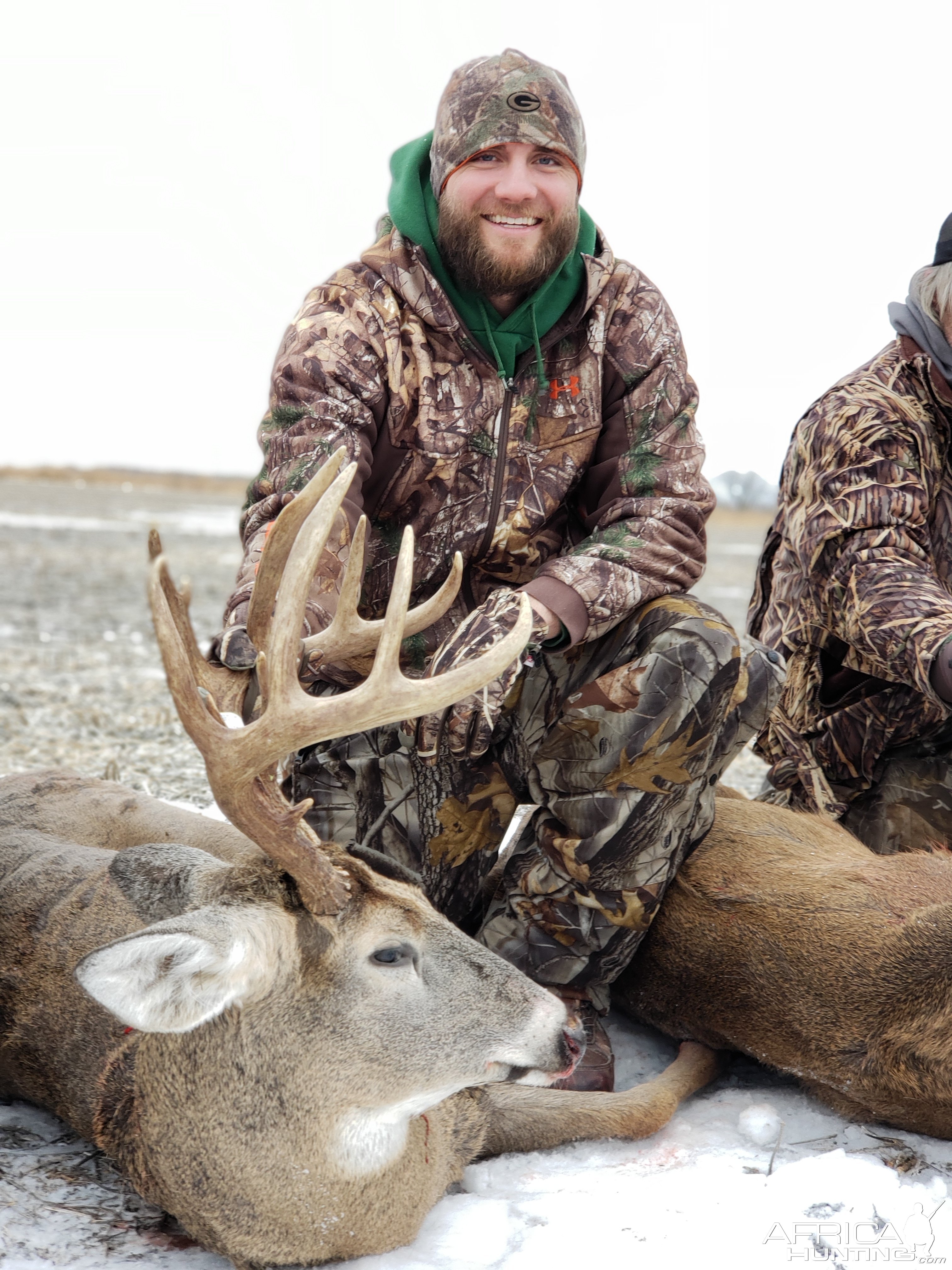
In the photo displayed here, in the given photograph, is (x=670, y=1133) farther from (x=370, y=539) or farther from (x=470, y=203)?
(x=470, y=203)

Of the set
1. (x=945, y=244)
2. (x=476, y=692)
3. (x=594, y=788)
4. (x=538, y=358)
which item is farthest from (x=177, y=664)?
(x=945, y=244)

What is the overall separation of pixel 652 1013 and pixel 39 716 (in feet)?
13.6

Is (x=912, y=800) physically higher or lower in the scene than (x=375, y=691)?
lower

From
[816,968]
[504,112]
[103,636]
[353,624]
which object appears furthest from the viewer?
[103,636]

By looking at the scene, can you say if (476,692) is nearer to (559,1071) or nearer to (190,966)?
(559,1071)

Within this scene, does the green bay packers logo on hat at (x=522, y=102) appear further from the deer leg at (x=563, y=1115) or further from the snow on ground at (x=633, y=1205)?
A: the snow on ground at (x=633, y=1205)

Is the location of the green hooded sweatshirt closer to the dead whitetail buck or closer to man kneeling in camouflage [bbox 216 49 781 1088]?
man kneeling in camouflage [bbox 216 49 781 1088]

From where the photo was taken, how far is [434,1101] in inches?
98.2

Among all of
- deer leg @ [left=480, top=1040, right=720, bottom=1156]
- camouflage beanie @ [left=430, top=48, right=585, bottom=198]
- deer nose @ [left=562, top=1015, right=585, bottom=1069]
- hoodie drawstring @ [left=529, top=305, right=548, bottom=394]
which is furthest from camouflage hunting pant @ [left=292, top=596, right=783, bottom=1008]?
camouflage beanie @ [left=430, top=48, right=585, bottom=198]

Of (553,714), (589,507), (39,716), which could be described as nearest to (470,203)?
(589,507)

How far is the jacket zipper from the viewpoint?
141 inches

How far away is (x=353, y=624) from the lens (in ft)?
9.36

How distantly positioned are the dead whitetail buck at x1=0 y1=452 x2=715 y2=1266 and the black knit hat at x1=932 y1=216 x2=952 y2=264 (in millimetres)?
2437

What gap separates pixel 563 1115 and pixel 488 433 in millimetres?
1885
